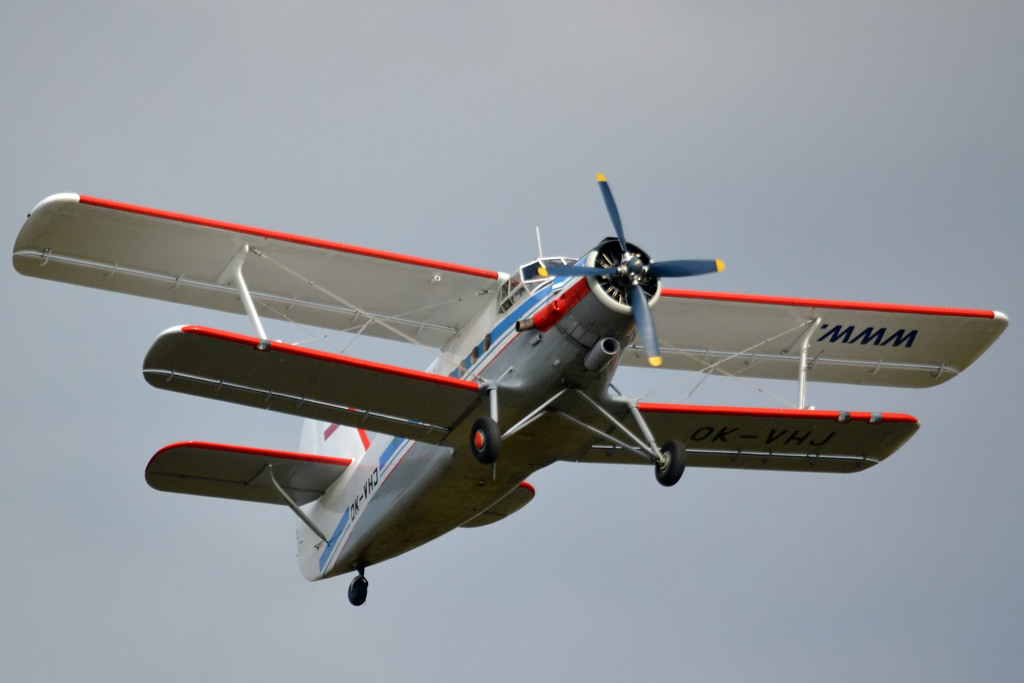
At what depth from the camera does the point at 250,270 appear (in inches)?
899

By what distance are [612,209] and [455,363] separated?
153 inches

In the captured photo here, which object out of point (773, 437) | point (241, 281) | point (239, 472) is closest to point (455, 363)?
point (241, 281)

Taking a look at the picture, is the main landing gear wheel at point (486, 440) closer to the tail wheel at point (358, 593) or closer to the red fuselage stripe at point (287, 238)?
the red fuselage stripe at point (287, 238)

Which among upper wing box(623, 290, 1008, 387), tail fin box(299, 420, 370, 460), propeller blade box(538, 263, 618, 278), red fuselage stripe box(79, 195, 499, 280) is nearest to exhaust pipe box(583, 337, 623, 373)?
propeller blade box(538, 263, 618, 278)

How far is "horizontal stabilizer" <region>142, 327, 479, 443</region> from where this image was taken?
1902cm

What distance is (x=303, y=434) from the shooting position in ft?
93.3

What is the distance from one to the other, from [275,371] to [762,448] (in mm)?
7513

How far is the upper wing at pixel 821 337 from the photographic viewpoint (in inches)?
955

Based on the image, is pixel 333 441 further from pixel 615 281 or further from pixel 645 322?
pixel 645 322

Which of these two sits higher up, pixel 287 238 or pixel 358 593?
pixel 287 238

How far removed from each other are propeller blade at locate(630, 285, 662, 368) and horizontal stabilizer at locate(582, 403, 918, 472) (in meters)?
2.02

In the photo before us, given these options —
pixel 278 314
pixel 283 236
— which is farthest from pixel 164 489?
pixel 283 236

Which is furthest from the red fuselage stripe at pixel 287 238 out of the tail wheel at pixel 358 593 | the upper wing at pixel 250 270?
the tail wheel at pixel 358 593

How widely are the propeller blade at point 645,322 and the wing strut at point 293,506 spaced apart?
25.8 ft
